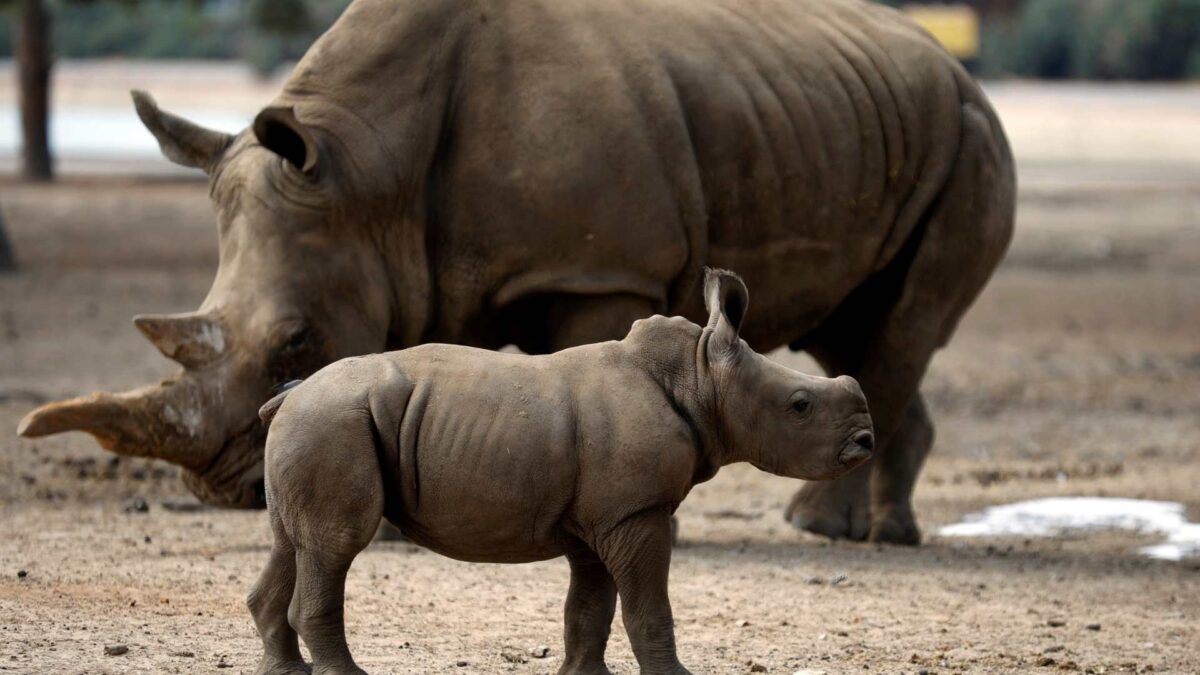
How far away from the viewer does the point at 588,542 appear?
16.2ft

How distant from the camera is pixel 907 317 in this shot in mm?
7984

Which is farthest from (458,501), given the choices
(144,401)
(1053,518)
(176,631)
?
(1053,518)

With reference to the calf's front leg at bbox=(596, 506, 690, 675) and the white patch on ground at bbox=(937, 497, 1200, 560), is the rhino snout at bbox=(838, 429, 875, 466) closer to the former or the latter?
the calf's front leg at bbox=(596, 506, 690, 675)

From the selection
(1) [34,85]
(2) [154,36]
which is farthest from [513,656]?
(2) [154,36]

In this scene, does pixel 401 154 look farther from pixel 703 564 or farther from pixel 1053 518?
pixel 1053 518

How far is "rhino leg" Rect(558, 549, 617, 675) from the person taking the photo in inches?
205

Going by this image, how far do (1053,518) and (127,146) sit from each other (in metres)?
29.2

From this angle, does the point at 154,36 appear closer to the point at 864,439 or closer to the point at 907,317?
the point at 907,317

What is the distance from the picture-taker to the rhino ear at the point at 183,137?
711 cm

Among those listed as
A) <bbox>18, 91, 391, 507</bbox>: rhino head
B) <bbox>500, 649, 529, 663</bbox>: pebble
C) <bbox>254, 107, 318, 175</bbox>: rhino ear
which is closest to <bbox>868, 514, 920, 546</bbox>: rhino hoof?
<bbox>18, 91, 391, 507</bbox>: rhino head

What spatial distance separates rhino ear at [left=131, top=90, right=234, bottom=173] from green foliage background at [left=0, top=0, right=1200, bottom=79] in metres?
46.5

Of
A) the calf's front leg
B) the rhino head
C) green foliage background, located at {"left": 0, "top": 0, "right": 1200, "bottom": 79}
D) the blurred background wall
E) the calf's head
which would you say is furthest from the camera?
green foliage background, located at {"left": 0, "top": 0, "right": 1200, "bottom": 79}

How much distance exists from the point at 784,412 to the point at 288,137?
238 cm

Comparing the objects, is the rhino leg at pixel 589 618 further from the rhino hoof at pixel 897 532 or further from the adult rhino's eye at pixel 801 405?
the rhino hoof at pixel 897 532
